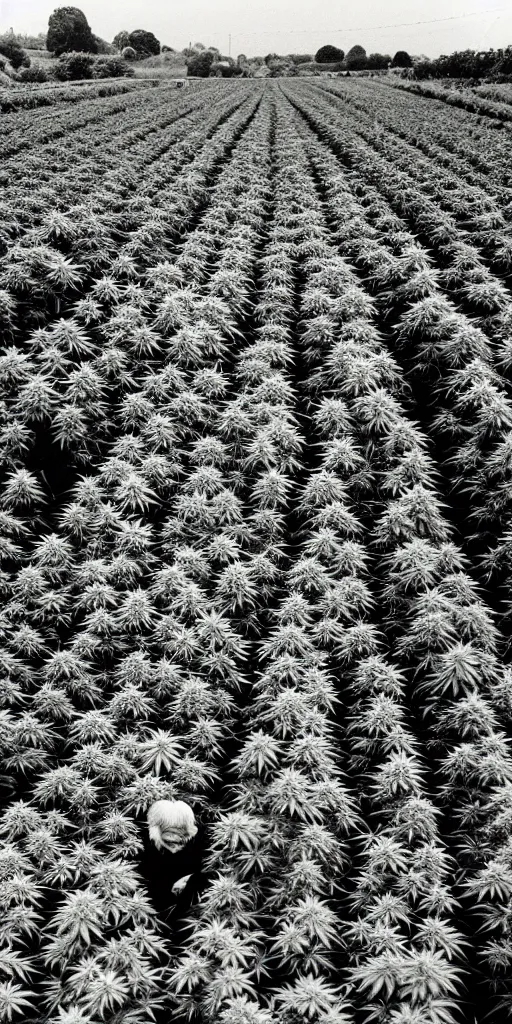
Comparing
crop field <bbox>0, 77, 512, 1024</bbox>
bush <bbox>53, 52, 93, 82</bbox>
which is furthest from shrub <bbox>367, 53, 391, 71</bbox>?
crop field <bbox>0, 77, 512, 1024</bbox>

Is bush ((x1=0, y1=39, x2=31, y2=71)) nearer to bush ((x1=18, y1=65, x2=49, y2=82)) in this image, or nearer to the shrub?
bush ((x1=18, y1=65, x2=49, y2=82))

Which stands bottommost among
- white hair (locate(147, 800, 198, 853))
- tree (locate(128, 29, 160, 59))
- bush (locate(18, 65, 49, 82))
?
white hair (locate(147, 800, 198, 853))

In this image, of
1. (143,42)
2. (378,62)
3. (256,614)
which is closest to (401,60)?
(378,62)

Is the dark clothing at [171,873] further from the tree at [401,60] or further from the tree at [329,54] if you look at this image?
the tree at [329,54]

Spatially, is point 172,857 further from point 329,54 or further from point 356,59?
point 329,54

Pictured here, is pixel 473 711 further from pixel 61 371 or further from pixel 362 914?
pixel 61 371

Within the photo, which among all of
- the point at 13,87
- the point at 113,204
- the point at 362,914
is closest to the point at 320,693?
the point at 362,914
